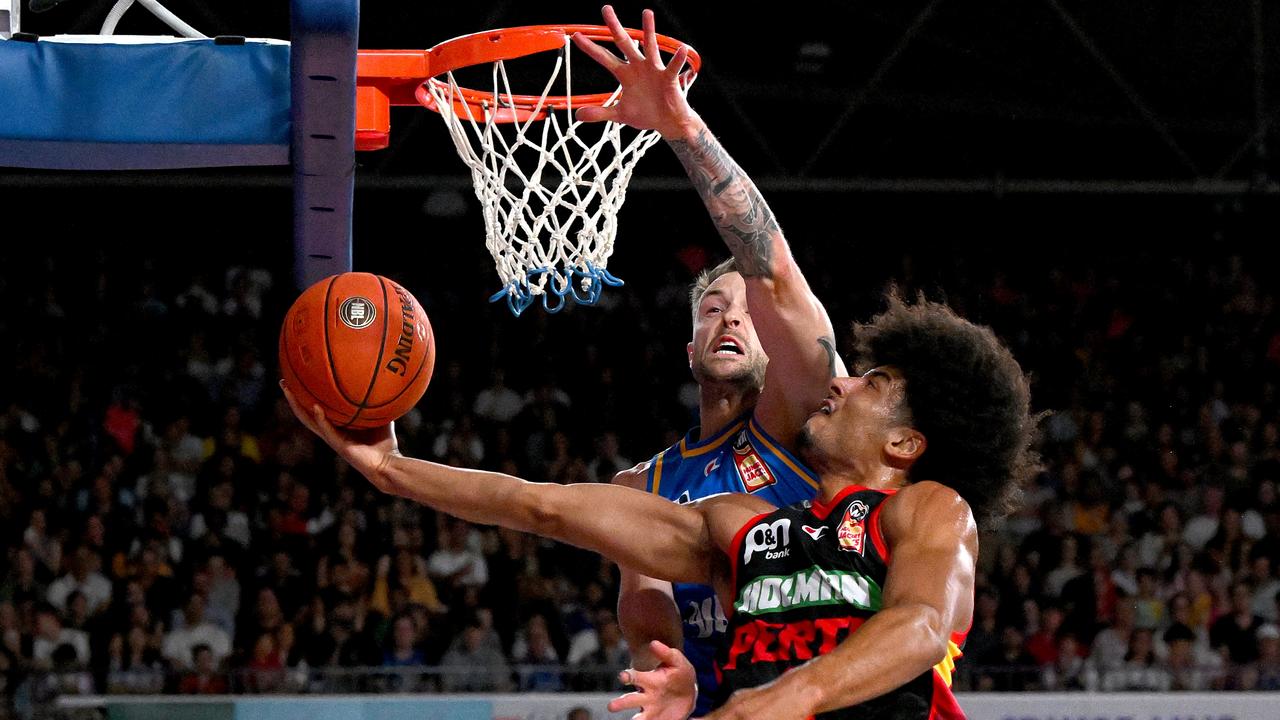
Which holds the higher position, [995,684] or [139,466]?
[139,466]

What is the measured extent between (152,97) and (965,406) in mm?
2178

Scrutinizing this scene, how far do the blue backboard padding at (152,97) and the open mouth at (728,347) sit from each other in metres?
1.23

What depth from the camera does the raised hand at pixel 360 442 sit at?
3189 mm

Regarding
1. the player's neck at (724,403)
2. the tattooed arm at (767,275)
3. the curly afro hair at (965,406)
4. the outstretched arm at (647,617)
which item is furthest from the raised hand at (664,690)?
the player's neck at (724,403)

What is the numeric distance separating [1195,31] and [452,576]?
6.46m

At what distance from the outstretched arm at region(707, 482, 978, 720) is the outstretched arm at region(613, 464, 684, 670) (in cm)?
106

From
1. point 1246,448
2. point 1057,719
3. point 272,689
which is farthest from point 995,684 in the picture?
point 272,689

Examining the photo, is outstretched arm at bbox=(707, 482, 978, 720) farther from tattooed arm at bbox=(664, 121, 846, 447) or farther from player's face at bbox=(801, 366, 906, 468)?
tattooed arm at bbox=(664, 121, 846, 447)

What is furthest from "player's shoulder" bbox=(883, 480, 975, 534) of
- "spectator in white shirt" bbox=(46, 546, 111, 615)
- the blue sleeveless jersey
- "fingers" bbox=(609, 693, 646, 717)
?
"spectator in white shirt" bbox=(46, 546, 111, 615)

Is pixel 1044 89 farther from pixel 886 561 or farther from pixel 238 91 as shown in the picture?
pixel 886 561

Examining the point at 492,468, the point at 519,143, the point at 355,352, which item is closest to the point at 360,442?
the point at 355,352

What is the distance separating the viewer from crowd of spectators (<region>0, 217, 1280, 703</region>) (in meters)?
8.39

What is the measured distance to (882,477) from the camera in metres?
2.90

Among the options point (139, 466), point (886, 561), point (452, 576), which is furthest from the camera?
point (139, 466)
